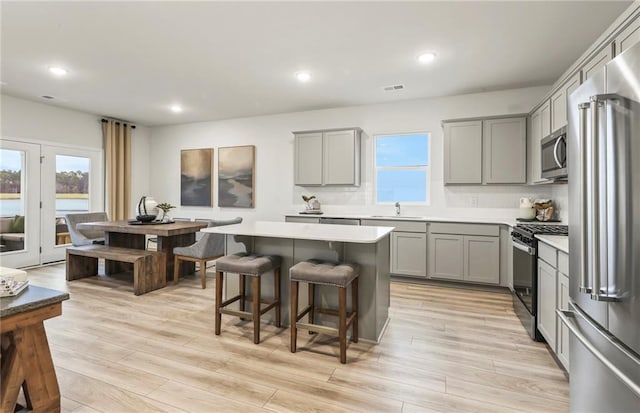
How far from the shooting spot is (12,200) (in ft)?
16.5

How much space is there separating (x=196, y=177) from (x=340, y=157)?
3.31 meters

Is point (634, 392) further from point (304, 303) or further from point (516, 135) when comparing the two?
point (516, 135)

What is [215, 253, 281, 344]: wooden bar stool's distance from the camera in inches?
101

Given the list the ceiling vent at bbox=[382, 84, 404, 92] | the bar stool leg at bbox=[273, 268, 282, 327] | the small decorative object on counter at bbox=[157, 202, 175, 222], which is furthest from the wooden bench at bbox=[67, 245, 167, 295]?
the ceiling vent at bbox=[382, 84, 404, 92]

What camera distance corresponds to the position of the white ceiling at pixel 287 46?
264 centimetres

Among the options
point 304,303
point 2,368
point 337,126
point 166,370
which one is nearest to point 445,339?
point 304,303

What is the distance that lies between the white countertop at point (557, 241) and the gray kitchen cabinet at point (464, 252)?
148 cm

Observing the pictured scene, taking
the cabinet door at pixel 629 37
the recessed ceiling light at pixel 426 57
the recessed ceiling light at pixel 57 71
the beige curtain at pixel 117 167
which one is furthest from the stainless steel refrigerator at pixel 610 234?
the beige curtain at pixel 117 167

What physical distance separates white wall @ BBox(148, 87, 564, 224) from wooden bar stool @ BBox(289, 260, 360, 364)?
276 cm

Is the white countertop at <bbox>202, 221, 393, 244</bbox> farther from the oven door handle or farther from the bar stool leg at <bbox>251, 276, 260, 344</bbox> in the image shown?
the oven door handle

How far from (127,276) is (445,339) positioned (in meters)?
4.47

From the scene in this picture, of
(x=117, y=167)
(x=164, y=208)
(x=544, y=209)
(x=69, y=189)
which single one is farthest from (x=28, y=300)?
(x=117, y=167)

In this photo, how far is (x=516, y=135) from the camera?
13.6 feet

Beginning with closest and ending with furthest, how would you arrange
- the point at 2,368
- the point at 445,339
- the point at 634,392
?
the point at 634,392, the point at 2,368, the point at 445,339
